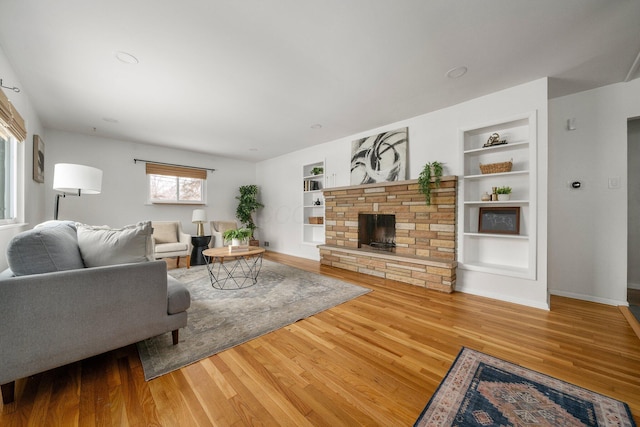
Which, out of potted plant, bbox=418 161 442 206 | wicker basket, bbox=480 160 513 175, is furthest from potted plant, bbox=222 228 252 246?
wicker basket, bbox=480 160 513 175

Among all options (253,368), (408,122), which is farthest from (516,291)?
(253,368)


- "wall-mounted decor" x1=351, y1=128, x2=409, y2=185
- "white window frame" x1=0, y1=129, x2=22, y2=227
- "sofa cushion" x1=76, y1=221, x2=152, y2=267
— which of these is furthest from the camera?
"wall-mounted decor" x1=351, y1=128, x2=409, y2=185

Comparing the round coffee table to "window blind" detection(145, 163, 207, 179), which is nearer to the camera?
the round coffee table

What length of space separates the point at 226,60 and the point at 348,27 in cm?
115

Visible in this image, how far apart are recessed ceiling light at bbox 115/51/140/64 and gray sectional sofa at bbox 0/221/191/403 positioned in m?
1.55

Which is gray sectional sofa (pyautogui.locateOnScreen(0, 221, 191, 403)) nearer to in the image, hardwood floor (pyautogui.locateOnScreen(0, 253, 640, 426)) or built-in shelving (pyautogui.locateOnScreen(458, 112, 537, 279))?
hardwood floor (pyautogui.locateOnScreen(0, 253, 640, 426))

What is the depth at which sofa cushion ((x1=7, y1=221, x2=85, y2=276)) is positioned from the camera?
1269mm

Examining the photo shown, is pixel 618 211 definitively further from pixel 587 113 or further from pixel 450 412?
pixel 450 412

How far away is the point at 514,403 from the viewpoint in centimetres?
127

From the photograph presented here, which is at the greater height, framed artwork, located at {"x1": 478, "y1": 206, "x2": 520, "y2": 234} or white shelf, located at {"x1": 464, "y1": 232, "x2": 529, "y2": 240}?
framed artwork, located at {"x1": 478, "y1": 206, "x2": 520, "y2": 234}

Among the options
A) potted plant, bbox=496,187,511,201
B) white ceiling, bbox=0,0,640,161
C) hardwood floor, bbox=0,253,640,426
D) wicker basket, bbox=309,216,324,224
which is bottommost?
hardwood floor, bbox=0,253,640,426

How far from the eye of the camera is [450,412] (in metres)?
1.21

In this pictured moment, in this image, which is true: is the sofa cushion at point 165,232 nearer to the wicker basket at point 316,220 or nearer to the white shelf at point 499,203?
the wicker basket at point 316,220

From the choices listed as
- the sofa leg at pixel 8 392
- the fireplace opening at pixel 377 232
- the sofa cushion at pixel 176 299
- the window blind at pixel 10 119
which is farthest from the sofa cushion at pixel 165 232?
the fireplace opening at pixel 377 232
